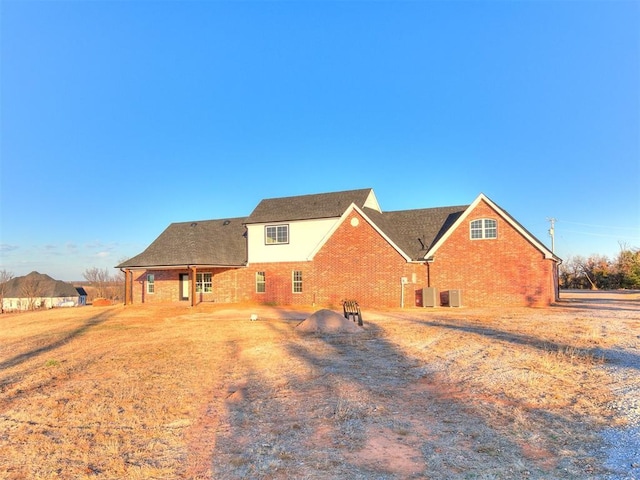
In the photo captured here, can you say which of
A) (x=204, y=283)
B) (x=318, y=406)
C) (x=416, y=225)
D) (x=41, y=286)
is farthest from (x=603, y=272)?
(x=41, y=286)

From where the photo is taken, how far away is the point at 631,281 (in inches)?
1724

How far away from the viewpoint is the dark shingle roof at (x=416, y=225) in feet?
85.3

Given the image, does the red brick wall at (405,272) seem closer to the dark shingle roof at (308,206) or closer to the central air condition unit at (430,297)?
the central air condition unit at (430,297)

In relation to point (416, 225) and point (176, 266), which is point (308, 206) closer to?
point (416, 225)

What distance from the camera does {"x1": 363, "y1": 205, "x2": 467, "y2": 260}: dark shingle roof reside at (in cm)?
2598

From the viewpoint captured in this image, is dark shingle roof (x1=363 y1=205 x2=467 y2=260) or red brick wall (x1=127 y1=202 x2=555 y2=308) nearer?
red brick wall (x1=127 y1=202 x2=555 y2=308)

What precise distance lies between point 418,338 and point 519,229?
1303 centimetres

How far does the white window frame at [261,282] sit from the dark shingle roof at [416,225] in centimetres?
800

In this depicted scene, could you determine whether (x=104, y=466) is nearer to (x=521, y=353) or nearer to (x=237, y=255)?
(x=521, y=353)

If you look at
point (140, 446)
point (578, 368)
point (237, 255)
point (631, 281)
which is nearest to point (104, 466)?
point (140, 446)

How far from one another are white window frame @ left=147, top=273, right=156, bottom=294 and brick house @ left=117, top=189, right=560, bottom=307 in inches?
2.8

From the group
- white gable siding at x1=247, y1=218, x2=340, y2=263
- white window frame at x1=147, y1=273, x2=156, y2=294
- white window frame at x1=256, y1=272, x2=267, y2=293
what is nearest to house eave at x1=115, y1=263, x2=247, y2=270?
white window frame at x1=256, y1=272, x2=267, y2=293

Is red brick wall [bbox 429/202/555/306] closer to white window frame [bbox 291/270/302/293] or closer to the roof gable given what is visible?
the roof gable

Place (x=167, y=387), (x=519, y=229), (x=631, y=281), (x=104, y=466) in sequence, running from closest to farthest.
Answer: (x=104, y=466) → (x=167, y=387) → (x=519, y=229) → (x=631, y=281)
